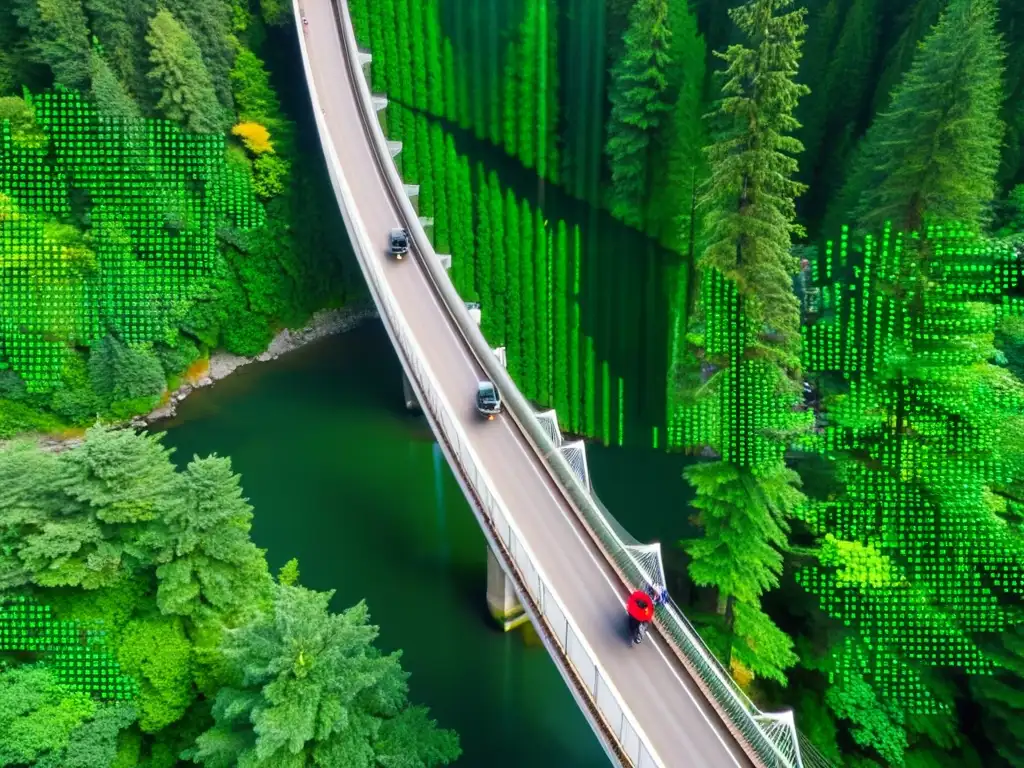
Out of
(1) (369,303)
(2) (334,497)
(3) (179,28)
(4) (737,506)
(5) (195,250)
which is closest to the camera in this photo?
(4) (737,506)

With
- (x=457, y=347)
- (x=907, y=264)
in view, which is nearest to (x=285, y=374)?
(x=457, y=347)

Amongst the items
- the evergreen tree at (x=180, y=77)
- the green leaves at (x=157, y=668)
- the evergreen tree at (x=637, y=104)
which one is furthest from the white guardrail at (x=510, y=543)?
the evergreen tree at (x=637, y=104)

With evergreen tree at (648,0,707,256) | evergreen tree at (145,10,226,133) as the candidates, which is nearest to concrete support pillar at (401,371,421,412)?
evergreen tree at (648,0,707,256)

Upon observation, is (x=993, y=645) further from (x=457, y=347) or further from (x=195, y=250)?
(x=195, y=250)

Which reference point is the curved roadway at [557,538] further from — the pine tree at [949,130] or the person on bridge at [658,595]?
the pine tree at [949,130]

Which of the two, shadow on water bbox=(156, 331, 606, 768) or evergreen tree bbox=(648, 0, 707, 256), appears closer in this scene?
shadow on water bbox=(156, 331, 606, 768)

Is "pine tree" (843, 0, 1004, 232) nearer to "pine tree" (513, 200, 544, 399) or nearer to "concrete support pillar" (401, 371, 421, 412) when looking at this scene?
"pine tree" (513, 200, 544, 399)
